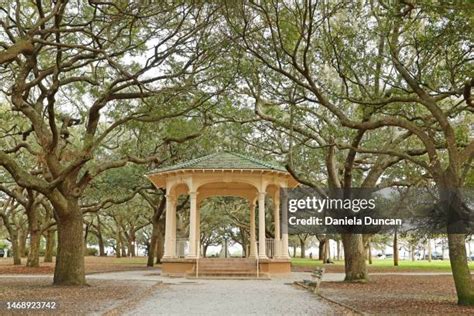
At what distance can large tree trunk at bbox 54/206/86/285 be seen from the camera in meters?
16.5

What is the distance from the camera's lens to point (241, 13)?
13539 mm

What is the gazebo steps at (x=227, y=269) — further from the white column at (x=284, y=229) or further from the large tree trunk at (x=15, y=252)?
the large tree trunk at (x=15, y=252)

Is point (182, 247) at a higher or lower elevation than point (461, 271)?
higher

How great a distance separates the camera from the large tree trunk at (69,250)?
16500mm

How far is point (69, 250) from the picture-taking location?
16578 mm

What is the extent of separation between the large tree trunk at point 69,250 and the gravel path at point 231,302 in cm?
276

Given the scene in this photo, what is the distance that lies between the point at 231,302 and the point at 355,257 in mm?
8171

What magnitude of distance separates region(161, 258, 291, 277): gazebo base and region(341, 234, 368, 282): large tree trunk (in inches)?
186

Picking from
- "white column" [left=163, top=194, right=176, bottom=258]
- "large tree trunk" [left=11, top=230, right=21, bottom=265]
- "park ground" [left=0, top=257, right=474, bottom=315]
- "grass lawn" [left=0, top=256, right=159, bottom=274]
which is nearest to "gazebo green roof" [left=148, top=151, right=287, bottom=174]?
"white column" [left=163, top=194, right=176, bottom=258]

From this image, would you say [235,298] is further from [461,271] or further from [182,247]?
A: [182,247]

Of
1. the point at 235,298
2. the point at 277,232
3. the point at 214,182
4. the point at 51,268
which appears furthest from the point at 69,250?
the point at 51,268

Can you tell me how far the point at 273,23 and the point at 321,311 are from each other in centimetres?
801

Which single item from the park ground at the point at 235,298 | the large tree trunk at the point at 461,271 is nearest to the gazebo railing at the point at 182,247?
the park ground at the point at 235,298

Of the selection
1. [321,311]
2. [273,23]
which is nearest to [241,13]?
[273,23]
